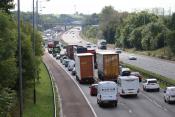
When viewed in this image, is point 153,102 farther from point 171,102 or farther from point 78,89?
point 78,89

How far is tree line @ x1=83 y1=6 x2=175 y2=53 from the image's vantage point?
131 m

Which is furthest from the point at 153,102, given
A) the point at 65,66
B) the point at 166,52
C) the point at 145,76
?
the point at 166,52

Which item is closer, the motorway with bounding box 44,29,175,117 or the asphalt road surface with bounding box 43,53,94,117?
the motorway with bounding box 44,29,175,117

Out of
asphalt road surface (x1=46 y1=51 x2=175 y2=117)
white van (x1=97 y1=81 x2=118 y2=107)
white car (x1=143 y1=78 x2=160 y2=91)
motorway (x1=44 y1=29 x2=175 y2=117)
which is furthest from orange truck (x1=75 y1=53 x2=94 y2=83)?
white van (x1=97 y1=81 x2=118 y2=107)

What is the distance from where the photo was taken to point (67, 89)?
2361 inches

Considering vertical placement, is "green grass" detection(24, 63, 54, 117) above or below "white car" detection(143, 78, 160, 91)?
below

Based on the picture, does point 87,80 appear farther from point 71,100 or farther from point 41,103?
point 41,103

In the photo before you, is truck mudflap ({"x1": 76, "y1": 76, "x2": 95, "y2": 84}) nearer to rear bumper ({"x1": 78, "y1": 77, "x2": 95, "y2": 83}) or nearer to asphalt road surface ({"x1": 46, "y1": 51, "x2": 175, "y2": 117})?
rear bumper ({"x1": 78, "y1": 77, "x2": 95, "y2": 83})

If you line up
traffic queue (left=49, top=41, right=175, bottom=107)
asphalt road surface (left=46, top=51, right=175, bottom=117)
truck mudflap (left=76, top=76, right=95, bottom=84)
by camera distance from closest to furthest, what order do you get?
asphalt road surface (left=46, top=51, right=175, bottom=117) → traffic queue (left=49, top=41, right=175, bottom=107) → truck mudflap (left=76, top=76, right=95, bottom=84)

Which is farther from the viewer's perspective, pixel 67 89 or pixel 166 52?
pixel 166 52

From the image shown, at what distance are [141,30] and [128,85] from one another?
96276mm

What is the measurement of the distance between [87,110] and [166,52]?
77.5 meters

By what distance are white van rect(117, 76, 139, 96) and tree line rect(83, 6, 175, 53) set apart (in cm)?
6195

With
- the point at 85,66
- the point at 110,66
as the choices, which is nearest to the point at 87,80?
the point at 85,66
